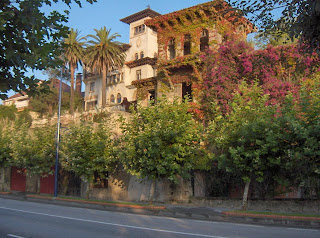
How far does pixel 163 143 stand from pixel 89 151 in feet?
20.4

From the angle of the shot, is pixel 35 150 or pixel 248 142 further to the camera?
pixel 35 150

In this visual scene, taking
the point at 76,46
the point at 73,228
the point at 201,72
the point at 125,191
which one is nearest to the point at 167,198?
the point at 125,191

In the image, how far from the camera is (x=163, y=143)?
72.2 ft

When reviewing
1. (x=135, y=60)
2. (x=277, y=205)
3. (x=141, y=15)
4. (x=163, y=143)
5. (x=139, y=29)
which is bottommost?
(x=277, y=205)

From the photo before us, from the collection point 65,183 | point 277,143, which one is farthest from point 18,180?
point 277,143

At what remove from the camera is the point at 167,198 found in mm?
24547

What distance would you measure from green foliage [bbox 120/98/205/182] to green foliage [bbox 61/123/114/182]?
9.78ft

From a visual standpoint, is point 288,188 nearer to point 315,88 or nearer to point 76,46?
point 315,88

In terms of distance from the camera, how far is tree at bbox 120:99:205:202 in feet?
69.2

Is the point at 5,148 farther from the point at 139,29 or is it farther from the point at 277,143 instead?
the point at 139,29

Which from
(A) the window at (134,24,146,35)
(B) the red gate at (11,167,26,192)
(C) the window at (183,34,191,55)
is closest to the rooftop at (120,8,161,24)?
(A) the window at (134,24,146,35)

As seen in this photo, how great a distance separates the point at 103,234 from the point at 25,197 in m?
20.8

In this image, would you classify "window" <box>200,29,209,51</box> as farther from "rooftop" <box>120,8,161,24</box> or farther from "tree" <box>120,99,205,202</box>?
"rooftop" <box>120,8,161,24</box>

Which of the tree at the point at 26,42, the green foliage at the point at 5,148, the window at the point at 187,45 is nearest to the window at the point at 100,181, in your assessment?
the green foliage at the point at 5,148
